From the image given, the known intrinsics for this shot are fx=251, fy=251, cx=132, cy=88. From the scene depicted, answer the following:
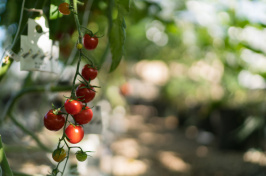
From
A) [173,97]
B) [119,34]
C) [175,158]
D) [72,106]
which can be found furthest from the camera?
[173,97]

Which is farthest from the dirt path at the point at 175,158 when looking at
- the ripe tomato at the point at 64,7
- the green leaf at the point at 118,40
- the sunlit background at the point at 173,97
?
the ripe tomato at the point at 64,7

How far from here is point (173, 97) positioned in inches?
150

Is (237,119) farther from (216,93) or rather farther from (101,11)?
(101,11)

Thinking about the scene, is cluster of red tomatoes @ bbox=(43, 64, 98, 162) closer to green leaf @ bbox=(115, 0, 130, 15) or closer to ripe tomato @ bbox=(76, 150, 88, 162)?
ripe tomato @ bbox=(76, 150, 88, 162)

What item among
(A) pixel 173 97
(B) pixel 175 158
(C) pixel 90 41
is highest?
(A) pixel 173 97

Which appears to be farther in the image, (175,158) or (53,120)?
(175,158)

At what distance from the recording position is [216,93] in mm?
2666

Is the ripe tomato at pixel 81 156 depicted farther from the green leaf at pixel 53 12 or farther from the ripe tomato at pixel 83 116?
the green leaf at pixel 53 12

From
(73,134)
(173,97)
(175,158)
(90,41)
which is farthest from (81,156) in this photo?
(173,97)

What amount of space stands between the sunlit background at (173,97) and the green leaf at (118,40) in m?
0.11

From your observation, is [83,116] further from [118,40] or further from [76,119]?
[118,40]

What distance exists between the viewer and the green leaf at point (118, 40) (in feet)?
1.46

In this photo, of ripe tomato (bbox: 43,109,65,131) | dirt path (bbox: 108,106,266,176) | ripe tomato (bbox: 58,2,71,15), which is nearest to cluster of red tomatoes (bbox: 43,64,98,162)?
ripe tomato (bbox: 43,109,65,131)

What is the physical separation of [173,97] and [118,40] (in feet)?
11.2
